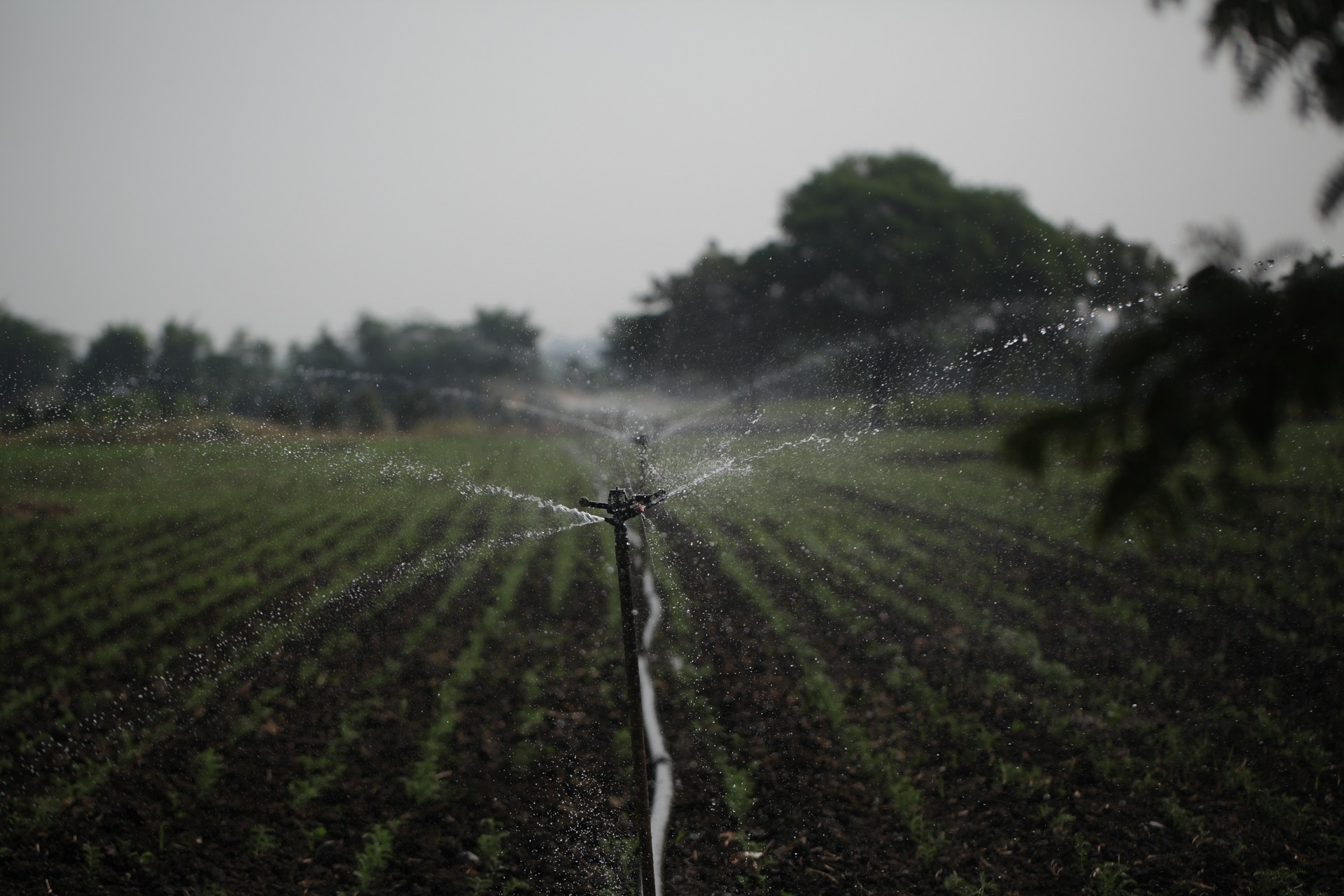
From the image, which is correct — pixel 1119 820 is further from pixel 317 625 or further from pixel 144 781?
pixel 317 625

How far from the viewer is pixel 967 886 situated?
3.47m

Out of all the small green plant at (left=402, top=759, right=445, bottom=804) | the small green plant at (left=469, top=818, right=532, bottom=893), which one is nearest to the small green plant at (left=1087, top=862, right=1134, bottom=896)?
the small green plant at (left=469, top=818, right=532, bottom=893)

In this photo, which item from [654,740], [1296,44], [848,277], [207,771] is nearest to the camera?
[1296,44]

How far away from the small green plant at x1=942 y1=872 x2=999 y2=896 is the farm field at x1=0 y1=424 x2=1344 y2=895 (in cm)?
2

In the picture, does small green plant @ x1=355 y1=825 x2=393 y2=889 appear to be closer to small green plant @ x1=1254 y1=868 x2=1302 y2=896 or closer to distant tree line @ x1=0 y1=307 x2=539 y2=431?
small green plant @ x1=1254 y1=868 x2=1302 y2=896

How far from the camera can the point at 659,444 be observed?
9.12 metres

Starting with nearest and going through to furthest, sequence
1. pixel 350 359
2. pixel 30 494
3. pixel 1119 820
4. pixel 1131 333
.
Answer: pixel 1131 333 → pixel 1119 820 → pixel 30 494 → pixel 350 359

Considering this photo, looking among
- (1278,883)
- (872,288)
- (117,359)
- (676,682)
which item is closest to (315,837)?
(676,682)

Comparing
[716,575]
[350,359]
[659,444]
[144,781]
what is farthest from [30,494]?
[350,359]

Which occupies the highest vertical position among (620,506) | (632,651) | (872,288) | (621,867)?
(872,288)

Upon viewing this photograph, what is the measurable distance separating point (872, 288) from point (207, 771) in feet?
44.0

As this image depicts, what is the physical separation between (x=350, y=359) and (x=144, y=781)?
73.3 ft

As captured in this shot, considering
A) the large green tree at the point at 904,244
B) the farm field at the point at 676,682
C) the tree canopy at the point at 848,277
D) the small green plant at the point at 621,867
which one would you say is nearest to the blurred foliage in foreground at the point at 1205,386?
the farm field at the point at 676,682

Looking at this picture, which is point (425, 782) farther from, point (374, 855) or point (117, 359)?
point (117, 359)
